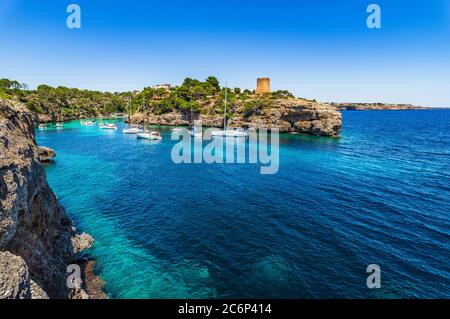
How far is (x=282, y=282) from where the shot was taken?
53.9 feet

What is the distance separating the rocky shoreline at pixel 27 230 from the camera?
950cm

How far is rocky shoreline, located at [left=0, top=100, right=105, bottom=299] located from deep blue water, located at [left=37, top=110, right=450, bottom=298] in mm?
2946

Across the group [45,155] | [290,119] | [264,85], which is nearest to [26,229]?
[45,155]

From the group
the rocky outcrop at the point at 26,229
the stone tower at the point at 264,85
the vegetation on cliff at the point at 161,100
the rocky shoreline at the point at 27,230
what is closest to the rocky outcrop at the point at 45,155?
the rocky shoreline at the point at 27,230

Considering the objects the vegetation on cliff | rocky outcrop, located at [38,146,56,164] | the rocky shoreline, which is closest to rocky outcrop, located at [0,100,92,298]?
the rocky shoreline

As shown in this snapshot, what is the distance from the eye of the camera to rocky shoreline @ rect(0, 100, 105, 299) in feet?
31.2

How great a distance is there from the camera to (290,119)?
96438mm

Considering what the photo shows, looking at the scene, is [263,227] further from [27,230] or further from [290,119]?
[290,119]

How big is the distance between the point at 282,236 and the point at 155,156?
1592 inches

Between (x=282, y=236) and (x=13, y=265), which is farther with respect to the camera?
(x=282, y=236)

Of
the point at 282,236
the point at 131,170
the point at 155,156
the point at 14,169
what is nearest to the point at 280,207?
the point at 282,236

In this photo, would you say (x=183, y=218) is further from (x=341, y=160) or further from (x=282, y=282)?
(x=341, y=160)

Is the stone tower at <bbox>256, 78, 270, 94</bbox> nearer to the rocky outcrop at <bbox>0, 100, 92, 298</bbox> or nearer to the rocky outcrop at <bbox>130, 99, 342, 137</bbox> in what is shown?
the rocky outcrop at <bbox>130, 99, 342, 137</bbox>

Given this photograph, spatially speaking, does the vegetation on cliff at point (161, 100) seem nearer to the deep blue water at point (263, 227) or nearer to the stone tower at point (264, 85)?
the stone tower at point (264, 85)
